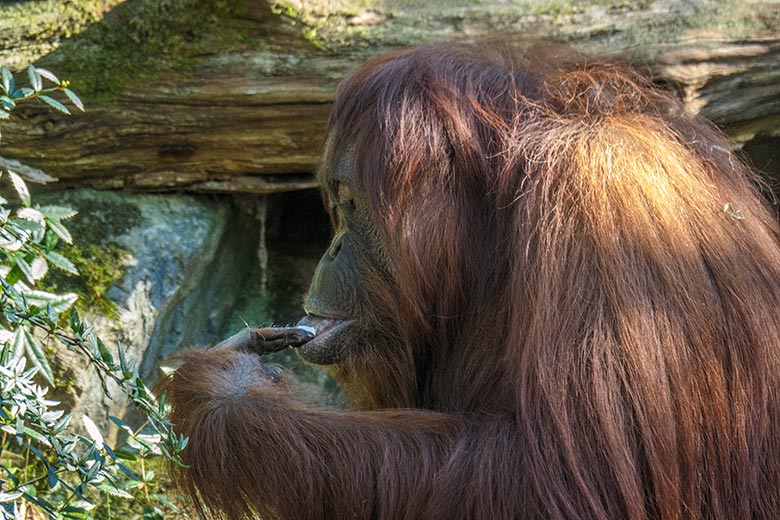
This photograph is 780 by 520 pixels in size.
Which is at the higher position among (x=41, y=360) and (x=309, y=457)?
(x=41, y=360)

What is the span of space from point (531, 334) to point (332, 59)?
1.84 metres

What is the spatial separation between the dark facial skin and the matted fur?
0.06 m

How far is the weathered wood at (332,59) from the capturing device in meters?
3.83

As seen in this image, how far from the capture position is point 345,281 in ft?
9.46

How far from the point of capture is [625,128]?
2.70 m

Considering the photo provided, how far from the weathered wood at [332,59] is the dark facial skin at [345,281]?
1.06 meters

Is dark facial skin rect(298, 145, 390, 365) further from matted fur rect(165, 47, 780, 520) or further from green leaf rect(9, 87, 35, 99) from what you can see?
green leaf rect(9, 87, 35, 99)

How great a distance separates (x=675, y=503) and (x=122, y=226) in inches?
103

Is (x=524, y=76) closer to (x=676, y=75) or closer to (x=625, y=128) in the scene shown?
(x=625, y=128)

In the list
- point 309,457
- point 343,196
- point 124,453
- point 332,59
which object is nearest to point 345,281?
point 343,196

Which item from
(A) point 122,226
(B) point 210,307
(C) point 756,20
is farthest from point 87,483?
(C) point 756,20

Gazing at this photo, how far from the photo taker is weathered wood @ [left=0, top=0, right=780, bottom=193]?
3.83 meters

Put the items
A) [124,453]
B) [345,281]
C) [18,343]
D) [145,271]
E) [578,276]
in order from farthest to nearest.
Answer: [145,271] → [345,281] → [578,276] → [124,453] → [18,343]

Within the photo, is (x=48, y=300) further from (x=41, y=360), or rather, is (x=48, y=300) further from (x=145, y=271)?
(x=145, y=271)
